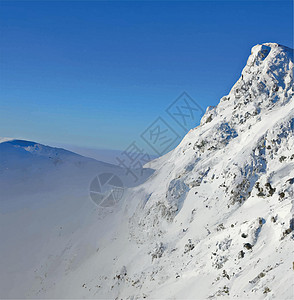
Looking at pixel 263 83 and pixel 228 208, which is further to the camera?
pixel 263 83

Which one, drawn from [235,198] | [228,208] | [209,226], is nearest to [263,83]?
[235,198]

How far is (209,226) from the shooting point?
33.6 meters

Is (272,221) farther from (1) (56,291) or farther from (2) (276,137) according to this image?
(1) (56,291)

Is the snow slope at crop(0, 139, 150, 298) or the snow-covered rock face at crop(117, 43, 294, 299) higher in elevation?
the snow slope at crop(0, 139, 150, 298)

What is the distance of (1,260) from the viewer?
48.0 m

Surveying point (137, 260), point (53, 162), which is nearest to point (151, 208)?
point (137, 260)

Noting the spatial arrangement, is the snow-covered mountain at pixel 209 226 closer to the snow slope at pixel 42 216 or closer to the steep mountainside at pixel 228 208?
the steep mountainside at pixel 228 208

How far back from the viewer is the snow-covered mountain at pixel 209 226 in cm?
2495

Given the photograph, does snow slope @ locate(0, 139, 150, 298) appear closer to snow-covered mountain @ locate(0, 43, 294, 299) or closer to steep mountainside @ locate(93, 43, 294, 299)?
snow-covered mountain @ locate(0, 43, 294, 299)

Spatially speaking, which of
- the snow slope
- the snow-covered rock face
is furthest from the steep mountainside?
the snow slope

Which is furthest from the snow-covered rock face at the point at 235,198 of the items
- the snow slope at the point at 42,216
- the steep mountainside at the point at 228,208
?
the snow slope at the point at 42,216

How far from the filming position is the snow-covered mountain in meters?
25.0

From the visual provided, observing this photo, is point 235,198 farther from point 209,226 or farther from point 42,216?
point 42,216

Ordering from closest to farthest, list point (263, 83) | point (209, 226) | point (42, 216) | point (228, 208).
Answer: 1. point (209, 226)
2. point (228, 208)
3. point (263, 83)
4. point (42, 216)
